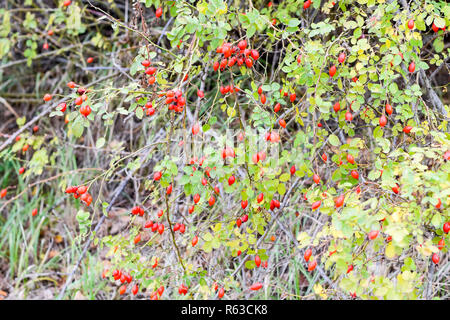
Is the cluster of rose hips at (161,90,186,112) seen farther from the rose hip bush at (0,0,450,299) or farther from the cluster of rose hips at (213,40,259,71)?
the cluster of rose hips at (213,40,259,71)

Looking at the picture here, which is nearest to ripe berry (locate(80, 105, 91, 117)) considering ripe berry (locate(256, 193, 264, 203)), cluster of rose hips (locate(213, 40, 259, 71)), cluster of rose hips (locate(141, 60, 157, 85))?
cluster of rose hips (locate(141, 60, 157, 85))

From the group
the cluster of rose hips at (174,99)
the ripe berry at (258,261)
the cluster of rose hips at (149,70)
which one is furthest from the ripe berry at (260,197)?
the cluster of rose hips at (149,70)

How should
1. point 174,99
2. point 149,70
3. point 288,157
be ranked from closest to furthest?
point 174,99 → point 149,70 → point 288,157

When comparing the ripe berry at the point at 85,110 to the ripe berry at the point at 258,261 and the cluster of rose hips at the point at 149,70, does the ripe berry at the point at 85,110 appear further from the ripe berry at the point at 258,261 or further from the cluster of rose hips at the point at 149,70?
Answer: the ripe berry at the point at 258,261

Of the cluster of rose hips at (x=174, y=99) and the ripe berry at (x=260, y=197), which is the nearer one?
the cluster of rose hips at (x=174, y=99)

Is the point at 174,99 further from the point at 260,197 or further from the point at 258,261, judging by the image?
the point at 258,261

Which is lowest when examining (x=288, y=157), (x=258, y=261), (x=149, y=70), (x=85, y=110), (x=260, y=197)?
(x=258, y=261)

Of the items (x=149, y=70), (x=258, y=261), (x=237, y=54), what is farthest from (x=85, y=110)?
(x=258, y=261)

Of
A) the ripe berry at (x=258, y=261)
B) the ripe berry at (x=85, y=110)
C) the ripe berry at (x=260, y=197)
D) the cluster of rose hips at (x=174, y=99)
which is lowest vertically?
the ripe berry at (x=258, y=261)

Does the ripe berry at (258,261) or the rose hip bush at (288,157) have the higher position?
the rose hip bush at (288,157)
